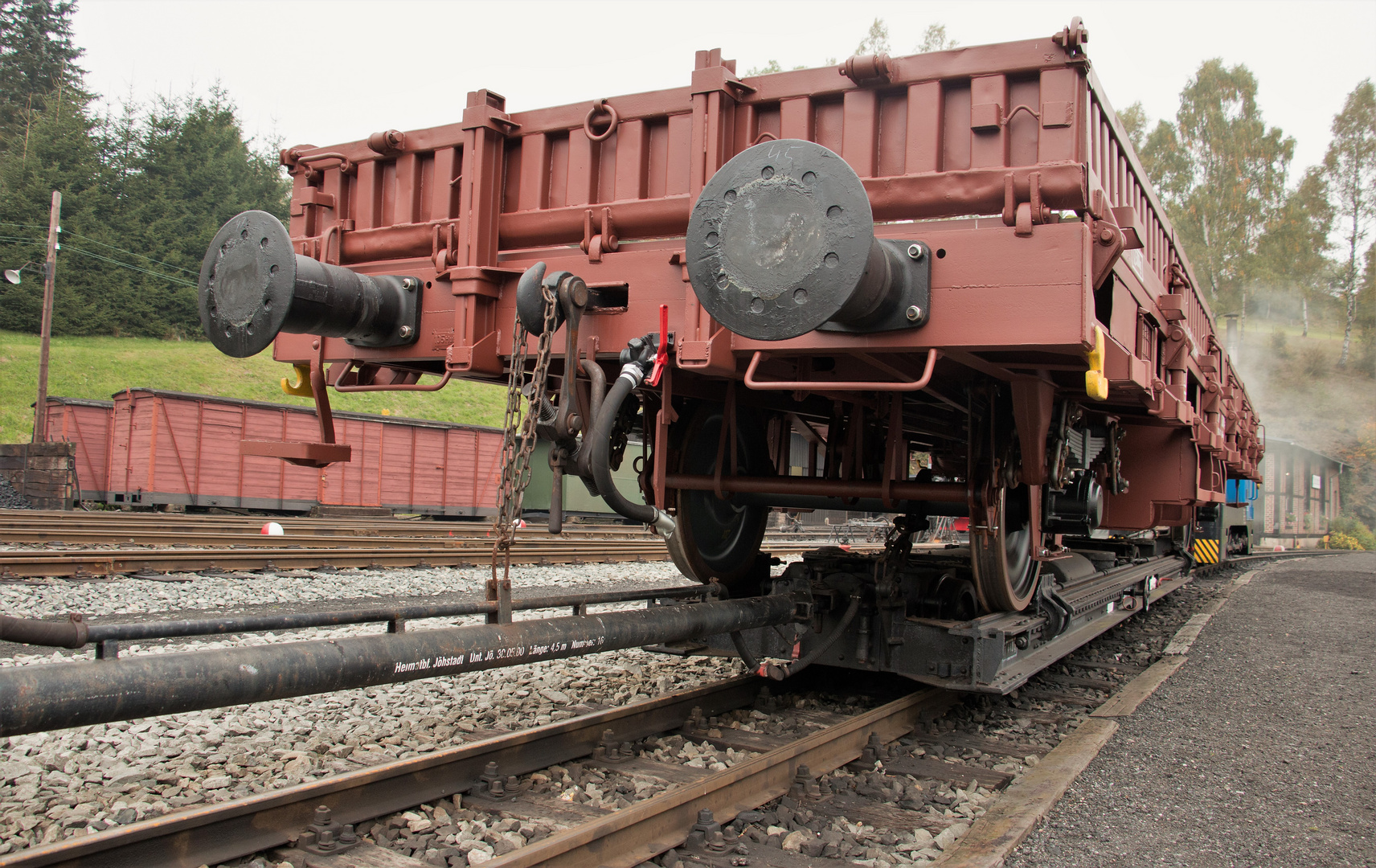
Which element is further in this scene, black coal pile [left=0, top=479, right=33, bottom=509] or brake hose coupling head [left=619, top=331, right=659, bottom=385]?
black coal pile [left=0, top=479, right=33, bottom=509]

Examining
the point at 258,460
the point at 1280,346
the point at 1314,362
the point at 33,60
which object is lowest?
the point at 258,460

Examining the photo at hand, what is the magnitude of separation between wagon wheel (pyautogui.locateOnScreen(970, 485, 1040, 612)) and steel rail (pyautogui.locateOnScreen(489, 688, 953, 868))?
0.92m

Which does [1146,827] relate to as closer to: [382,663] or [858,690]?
[858,690]

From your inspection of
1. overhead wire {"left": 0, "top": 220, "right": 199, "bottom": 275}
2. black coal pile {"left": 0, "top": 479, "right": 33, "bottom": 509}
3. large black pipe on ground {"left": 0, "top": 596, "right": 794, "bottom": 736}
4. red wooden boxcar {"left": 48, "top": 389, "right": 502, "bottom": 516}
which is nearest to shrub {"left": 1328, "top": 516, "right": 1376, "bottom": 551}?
red wooden boxcar {"left": 48, "top": 389, "right": 502, "bottom": 516}

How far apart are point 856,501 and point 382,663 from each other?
11.0 ft

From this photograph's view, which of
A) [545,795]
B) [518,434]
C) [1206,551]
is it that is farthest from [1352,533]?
[518,434]

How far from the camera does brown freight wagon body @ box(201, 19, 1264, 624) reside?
3.06 m

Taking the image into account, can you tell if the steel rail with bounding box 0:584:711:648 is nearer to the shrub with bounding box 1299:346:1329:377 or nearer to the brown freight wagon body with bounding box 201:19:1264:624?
the brown freight wagon body with bounding box 201:19:1264:624

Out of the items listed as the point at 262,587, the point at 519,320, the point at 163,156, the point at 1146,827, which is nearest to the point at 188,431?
the point at 262,587

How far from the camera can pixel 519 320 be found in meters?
3.37

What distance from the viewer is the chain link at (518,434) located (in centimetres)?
292

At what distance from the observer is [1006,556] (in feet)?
16.2

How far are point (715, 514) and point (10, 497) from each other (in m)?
20.7

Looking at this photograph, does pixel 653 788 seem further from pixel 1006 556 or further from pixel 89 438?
pixel 89 438
